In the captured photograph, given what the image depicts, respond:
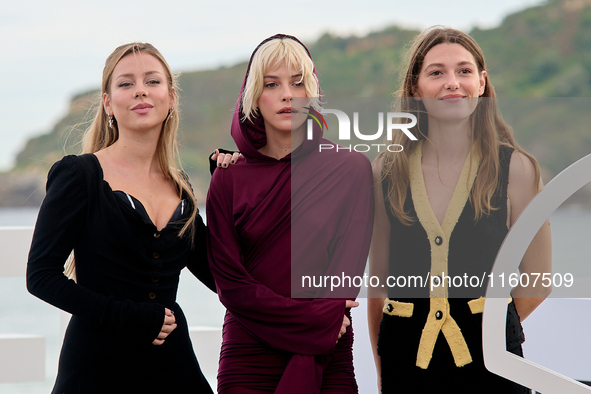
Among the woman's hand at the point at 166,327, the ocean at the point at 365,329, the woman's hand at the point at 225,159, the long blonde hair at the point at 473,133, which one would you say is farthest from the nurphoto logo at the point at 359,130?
the ocean at the point at 365,329

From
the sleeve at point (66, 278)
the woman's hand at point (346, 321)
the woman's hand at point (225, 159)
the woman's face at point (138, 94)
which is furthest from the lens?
the woman's hand at point (225, 159)

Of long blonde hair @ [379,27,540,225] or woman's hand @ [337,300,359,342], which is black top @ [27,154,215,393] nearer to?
woman's hand @ [337,300,359,342]

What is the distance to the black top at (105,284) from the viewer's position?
195 cm

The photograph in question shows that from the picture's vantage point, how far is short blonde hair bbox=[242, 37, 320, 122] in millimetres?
2188

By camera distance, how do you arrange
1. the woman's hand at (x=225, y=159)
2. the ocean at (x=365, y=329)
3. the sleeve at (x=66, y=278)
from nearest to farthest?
the sleeve at (x=66, y=278), the woman's hand at (x=225, y=159), the ocean at (x=365, y=329)

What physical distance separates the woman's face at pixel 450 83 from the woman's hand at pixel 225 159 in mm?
667

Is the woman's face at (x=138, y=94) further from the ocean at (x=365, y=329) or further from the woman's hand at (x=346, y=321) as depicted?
the ocean at (x=365, y=329)

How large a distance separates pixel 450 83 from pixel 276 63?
0.56 m

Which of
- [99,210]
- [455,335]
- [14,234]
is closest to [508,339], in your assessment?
[455,335]

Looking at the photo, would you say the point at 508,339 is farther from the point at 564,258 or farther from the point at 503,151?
the point at 564,258

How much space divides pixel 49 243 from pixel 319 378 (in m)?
0.89

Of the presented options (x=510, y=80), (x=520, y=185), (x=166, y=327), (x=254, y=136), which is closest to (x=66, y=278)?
(x=166, y=327)

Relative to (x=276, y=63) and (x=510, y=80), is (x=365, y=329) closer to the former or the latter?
(x=276, y=63)

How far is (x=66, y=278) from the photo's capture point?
77.4 inches
